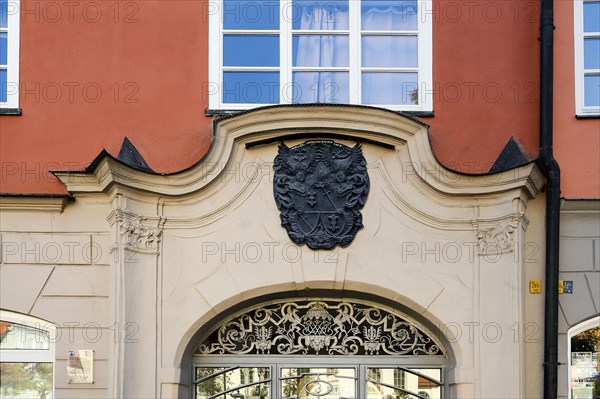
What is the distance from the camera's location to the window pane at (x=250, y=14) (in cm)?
953

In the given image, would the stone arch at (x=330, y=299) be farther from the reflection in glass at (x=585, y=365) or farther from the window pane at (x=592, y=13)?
the window pane at (x=592, y=13)

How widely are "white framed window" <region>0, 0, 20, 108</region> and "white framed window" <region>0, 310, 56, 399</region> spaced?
2029 mm

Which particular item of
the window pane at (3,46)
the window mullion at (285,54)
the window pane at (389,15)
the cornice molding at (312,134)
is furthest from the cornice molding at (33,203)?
the window pane at (389,15)

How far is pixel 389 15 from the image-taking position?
962 cm

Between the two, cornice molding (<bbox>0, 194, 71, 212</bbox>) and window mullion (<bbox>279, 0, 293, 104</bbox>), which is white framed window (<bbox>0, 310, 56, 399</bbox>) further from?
window mullion (<bbox>279, 0, 293, 104</bbox>)

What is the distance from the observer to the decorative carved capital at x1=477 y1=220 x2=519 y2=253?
881 centimetres

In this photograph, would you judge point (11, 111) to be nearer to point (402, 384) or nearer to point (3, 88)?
point (3, 88)

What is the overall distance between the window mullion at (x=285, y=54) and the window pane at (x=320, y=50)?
65mm

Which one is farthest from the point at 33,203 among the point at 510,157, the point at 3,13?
the point at 510,157

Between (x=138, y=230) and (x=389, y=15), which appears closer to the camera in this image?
(x=138, y=230)

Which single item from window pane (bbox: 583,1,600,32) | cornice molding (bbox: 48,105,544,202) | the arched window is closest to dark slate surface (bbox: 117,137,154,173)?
cornice molding (bbox: 48,105,544,202)

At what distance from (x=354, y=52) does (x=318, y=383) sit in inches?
124

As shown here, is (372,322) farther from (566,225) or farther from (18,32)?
(18,32)

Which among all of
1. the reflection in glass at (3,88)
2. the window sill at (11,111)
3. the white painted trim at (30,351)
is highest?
the reflection in glass at (3,88)
